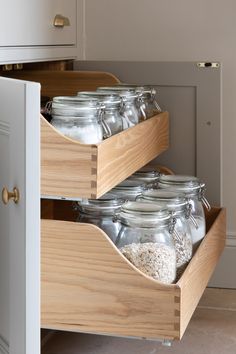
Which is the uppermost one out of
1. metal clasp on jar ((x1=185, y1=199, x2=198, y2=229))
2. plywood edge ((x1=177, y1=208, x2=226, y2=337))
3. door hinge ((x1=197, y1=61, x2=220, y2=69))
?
door hinge ((x1=197, y1=61, x2=220, y2=69))

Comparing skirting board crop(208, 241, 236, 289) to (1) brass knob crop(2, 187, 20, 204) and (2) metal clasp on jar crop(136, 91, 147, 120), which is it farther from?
(1) brass knob crop(2, 187, 20, 204)

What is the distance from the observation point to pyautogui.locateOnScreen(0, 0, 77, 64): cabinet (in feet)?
5.91

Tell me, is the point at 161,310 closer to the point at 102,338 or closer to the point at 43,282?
the point at 43,282

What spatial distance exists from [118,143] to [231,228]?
90 cm

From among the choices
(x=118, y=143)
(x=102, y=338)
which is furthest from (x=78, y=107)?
(x=102, y=338)

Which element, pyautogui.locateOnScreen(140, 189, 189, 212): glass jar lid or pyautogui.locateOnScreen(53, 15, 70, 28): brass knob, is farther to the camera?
pyautogui.locateOnScreen(53, 15, 70, 28): brass knob

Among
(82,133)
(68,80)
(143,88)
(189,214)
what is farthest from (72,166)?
(68,80)

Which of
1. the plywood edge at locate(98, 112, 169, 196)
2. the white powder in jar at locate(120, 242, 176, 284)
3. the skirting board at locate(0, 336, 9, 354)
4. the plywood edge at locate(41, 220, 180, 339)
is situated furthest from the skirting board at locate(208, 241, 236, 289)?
the skirting board at locate(0, 336, 9, 354)

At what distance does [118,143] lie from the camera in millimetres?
1719

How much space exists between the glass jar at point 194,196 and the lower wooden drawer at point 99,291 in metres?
0.33

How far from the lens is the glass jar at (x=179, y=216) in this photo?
1.79 metres

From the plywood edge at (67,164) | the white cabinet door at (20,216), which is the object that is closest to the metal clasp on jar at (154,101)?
the plywood edge at (67,164)

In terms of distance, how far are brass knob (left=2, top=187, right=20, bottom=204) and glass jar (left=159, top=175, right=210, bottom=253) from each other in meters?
0.69

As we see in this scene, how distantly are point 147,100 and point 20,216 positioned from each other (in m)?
0.94
